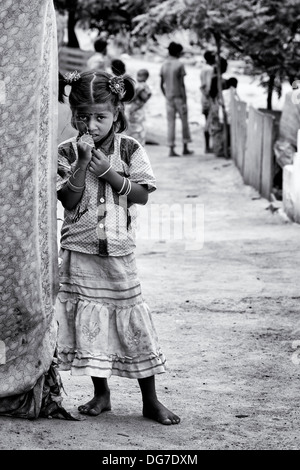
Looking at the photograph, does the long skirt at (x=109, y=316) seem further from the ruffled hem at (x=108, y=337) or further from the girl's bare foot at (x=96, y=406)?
the girl's bare foot at (x=96, y=406)

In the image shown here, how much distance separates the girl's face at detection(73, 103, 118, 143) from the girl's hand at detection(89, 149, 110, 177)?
13cm

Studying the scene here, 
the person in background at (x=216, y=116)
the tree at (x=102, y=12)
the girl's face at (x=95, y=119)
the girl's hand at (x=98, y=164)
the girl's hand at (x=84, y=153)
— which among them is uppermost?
the girl's face at (x=95, y=119)

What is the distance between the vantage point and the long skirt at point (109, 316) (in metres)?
4.06

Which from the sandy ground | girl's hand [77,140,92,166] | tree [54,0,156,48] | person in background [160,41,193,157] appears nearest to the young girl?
girl's hand [77,140,92,166]

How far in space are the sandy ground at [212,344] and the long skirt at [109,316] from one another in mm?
250

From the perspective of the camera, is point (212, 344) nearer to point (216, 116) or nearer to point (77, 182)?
point (77, 182)

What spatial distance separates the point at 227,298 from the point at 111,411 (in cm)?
291

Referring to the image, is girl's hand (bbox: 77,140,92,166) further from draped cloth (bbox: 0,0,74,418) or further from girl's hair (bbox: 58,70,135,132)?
girl's hair (bbox: 58,70,135,132)

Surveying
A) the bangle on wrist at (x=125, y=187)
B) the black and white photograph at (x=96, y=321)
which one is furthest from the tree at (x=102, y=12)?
the bangle on wrist at (x=125, y=187)

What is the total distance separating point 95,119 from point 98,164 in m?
0.24

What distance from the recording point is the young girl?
404 cm

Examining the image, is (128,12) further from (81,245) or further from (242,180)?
(81,245)

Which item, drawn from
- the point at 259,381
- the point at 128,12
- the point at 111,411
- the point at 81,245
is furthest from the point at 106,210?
the point at 128,12

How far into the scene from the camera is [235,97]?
54.4 ft
